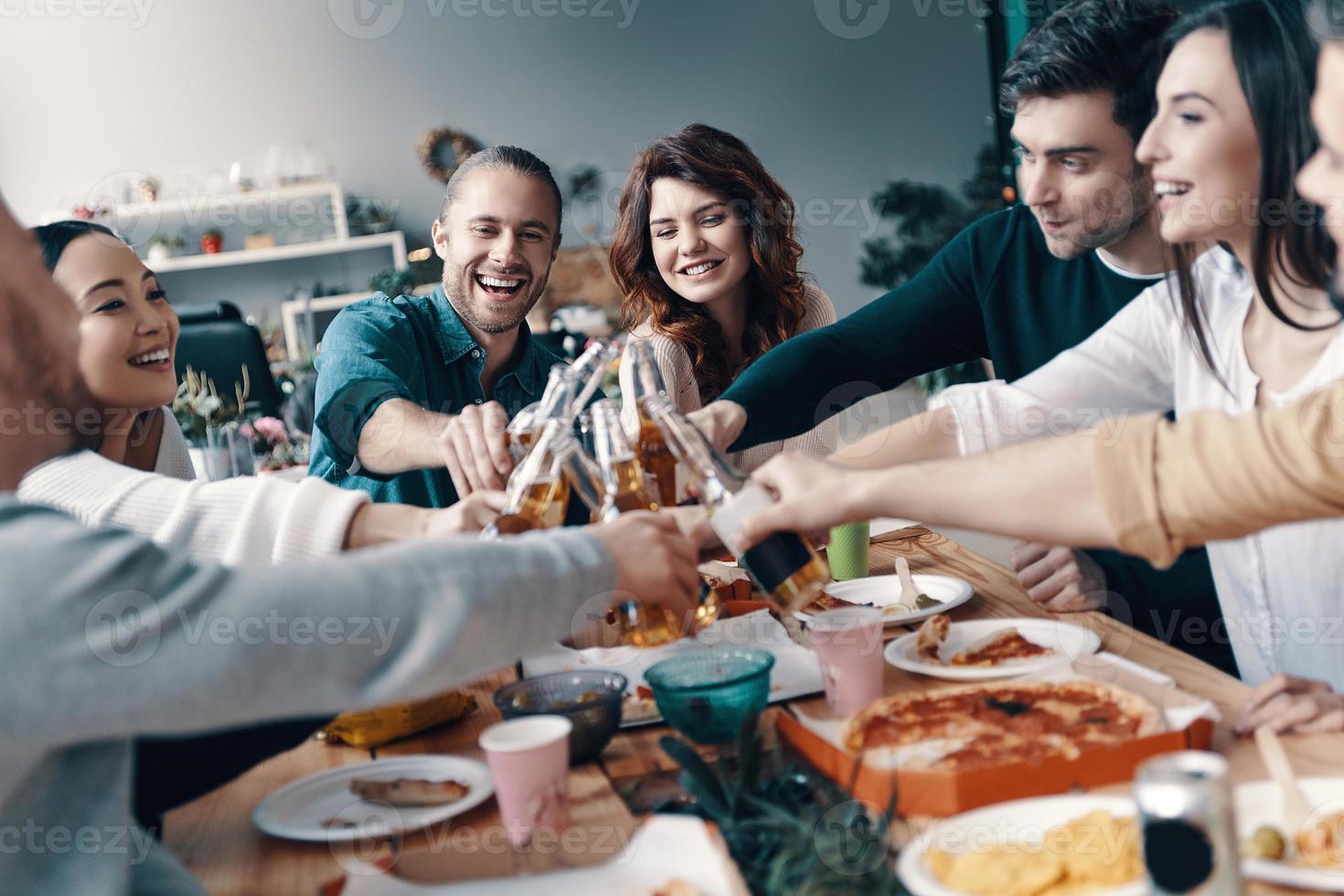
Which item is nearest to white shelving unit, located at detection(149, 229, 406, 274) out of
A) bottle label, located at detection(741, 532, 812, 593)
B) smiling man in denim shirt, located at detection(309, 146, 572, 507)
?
smiling man in denim shirt, located at detection(309, 146, 572, 507)

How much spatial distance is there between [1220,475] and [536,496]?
67cm

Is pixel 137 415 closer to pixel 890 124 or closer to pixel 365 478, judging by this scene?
pixel 365 478

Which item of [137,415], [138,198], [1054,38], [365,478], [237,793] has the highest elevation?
[138,198]

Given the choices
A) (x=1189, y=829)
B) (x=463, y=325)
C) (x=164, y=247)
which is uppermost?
(x=164, y=247)

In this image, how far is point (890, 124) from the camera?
709cm

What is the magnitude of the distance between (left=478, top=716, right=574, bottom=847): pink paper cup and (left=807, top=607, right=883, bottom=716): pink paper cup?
1.06ft

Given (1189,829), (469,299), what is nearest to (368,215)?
(469,299)

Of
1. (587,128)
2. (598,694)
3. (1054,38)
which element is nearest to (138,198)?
(587,128)

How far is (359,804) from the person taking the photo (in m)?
1.09

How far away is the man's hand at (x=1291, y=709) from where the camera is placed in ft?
3.43

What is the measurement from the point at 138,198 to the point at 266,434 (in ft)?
13.2

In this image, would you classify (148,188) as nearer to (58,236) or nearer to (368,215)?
(368,215)

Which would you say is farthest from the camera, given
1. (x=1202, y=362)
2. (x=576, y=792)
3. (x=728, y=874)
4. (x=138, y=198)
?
(x=138, y=198)

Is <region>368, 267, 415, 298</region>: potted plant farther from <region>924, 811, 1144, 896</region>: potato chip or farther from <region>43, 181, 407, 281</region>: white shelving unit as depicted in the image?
<region>924, 811, 1144, 896</region>: potato chip
